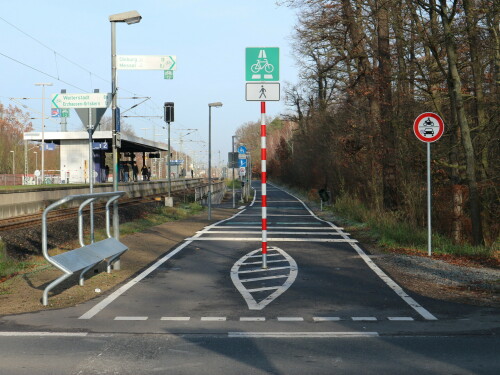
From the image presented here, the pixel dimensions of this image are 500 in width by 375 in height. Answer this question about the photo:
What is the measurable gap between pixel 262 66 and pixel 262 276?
3.81 metres

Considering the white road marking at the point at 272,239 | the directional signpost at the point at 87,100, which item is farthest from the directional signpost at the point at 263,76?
the white road marking at the point at 272,239

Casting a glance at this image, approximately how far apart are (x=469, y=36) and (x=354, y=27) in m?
10.2

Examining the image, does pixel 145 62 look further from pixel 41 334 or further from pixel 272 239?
pixel 41 334

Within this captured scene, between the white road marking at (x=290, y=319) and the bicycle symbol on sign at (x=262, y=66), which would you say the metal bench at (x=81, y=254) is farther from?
the bicycle symbol on sign at (x=262, y=66)

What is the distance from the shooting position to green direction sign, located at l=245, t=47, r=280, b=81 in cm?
1123

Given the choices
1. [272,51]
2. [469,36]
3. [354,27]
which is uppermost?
[354,27]

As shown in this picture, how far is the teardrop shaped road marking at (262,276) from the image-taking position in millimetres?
8523

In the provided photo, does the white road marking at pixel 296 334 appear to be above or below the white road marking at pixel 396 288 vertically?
above

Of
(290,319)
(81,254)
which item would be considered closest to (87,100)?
(81,254)

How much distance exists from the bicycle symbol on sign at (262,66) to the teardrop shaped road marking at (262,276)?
3.63m

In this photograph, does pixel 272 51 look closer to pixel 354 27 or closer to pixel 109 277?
pixel 109 277

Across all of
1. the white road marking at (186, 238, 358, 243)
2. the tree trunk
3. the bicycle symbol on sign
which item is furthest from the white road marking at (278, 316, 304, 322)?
the white road marking at (186, 238, 358, 243)

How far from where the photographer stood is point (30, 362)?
5.34 metres

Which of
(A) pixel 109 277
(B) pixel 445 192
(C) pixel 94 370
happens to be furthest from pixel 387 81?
(C) pixel 94 370
